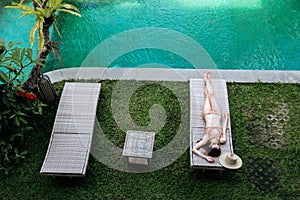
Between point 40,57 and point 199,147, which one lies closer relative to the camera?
point 199,147

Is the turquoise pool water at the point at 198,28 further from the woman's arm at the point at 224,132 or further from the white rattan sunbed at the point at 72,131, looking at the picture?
the woman's arm at the point at 224,132

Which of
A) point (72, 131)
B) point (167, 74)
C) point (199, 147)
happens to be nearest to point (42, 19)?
point (72, 131)

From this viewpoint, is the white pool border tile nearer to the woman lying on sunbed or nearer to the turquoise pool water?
the turquoise pool water

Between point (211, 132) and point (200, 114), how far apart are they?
0.45 metres

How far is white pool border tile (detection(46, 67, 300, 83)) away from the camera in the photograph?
629 centimetres

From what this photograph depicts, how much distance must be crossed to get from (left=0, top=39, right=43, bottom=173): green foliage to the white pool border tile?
3.39 ft

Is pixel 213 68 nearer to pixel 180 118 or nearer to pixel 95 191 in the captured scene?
pixel 180 118

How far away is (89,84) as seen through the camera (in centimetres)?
596

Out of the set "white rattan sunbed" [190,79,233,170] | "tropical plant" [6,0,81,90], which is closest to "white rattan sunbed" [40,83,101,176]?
"tropical plant" [6,0,81,90]

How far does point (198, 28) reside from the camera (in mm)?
7527

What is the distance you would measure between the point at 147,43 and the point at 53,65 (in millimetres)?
1862

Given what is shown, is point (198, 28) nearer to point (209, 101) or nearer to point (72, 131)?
point (209, 101)

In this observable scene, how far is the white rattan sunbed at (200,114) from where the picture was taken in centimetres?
481

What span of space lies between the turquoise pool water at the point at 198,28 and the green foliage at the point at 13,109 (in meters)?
1.55
